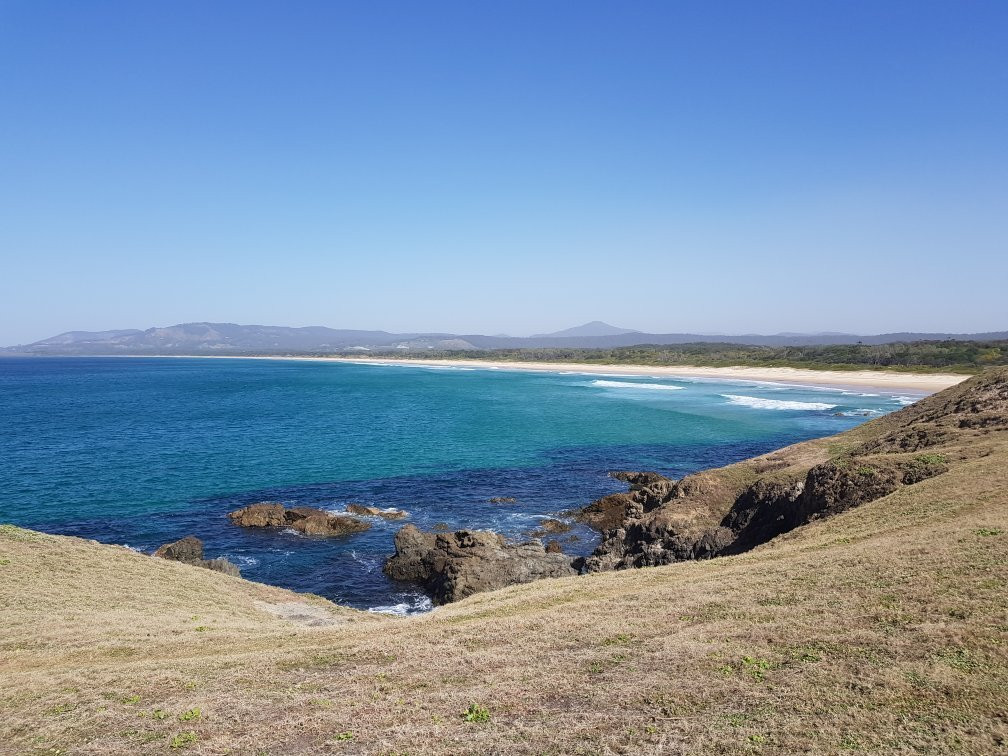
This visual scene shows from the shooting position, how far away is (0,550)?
87.4 ft

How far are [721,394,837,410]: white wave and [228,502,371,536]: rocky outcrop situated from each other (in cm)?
8101

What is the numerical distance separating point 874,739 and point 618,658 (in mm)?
5662

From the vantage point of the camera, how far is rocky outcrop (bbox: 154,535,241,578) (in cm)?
3350

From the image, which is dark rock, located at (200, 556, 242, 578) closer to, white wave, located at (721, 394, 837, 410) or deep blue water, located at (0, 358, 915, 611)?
deep blue water, located at (0, 358, 915, 611)

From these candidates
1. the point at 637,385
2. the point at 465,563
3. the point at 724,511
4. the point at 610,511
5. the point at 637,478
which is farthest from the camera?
the point at 637,385

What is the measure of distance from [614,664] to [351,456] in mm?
57472

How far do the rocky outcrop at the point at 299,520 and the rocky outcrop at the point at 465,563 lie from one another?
25.4 ft

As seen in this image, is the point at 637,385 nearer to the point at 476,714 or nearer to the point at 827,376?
the point at 827,376

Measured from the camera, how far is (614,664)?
1414 centimetres

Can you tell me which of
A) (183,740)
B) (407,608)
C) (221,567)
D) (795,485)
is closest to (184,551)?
(221,567)

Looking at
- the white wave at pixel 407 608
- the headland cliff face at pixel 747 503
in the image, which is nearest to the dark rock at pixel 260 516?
the headland cliff face at pixel 747 503

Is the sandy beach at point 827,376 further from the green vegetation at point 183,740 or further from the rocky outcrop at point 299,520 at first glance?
the green vegetation at point 183,740

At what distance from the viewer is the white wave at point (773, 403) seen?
337 ft

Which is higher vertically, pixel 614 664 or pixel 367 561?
pixel 614 664
